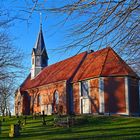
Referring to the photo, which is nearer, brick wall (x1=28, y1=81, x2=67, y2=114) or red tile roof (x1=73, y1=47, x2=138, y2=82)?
red tile roof (x1=73, y1=47, x2=138, y2=82)

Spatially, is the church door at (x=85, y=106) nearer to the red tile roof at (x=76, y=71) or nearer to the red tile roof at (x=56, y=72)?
the red tile roof at (x=76, y=71)

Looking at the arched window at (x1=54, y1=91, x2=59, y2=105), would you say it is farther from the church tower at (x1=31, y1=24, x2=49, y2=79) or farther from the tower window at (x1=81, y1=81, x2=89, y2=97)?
the church tower at (x1=31, y1=24, x2=49, y2=79)

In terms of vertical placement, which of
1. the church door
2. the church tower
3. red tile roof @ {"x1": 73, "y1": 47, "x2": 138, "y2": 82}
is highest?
the church tower

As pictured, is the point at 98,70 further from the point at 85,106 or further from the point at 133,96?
the point at 133,96

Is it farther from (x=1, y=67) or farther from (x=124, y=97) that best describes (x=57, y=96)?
(x=1, y=67)

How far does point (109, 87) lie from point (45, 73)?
1987 centimetres

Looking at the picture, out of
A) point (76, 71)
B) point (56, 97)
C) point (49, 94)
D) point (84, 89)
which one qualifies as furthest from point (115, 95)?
point (49, 94)

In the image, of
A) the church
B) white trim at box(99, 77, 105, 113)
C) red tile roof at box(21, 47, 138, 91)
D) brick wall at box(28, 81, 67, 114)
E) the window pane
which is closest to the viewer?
the church

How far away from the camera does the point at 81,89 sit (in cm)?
4578

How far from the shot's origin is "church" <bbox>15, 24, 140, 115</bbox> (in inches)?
1630

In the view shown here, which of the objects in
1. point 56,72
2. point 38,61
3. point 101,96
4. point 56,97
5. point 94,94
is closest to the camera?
point 101,96

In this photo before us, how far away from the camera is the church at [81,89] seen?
136 feet

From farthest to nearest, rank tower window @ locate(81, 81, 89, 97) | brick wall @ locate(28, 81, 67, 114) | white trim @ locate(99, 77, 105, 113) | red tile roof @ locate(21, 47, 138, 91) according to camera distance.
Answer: brick wall @ locate(28, 81, 67, 114) → tower window @ locate(81, 81, 89, 97) → red tile roof @ locate(21, 47, 138, 91) → white trim @ locate(99, 77, 105, 113)

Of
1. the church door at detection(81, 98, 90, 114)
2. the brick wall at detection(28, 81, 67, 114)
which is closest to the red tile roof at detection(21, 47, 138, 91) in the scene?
the brick wall at detection(28, 81, 67, 114)
